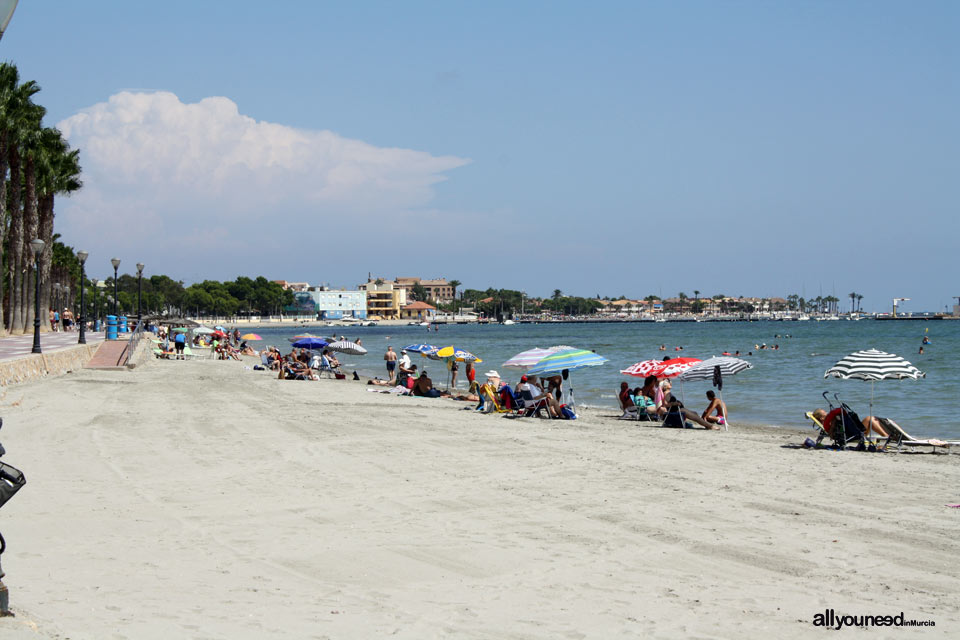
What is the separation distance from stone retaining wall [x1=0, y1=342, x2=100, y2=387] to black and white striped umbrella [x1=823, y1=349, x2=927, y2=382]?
1664 cm

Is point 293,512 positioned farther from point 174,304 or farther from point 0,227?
point 174,304

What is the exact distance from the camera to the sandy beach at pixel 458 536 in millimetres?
5305

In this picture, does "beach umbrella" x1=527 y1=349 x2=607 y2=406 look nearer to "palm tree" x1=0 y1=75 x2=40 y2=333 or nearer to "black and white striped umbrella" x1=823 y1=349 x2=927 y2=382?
"black and white striped umbrella" x1=823 y1=349 x2=927 y2=382

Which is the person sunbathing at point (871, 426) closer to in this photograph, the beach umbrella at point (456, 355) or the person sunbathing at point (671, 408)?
the person sunbathing at point (671, 408)

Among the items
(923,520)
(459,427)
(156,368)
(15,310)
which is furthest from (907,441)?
(15,310)

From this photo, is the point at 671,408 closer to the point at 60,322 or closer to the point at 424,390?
the point at 424,390

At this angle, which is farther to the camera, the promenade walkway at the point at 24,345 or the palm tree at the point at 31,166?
the palm tree at the point at 31,166

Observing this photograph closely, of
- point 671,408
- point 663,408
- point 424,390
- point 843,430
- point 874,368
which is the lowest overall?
point 424,390

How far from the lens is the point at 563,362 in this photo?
1858 centimetres

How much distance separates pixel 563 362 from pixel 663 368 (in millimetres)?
2295

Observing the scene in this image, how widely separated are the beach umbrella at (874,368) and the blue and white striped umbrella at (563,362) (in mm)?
5759

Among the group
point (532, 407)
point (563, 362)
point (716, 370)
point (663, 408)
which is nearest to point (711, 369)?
point (716, 370)

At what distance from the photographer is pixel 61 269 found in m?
77.7

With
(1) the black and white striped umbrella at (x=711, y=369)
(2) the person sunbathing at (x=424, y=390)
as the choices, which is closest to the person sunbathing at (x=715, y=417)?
(1) the black and white striped umbrella at (x=711, y=369)
